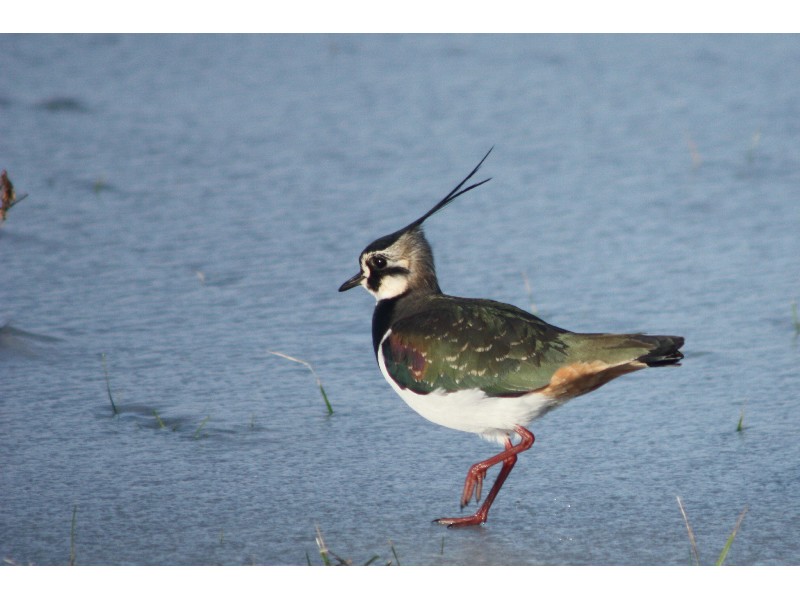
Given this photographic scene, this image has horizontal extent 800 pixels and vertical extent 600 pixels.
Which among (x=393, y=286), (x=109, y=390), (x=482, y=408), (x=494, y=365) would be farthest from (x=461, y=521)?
(x=109, y=390)

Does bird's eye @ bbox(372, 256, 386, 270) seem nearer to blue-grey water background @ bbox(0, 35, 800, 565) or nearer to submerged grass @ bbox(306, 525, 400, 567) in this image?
blue-grey water background @ bbox(0, 35, 800, 565)

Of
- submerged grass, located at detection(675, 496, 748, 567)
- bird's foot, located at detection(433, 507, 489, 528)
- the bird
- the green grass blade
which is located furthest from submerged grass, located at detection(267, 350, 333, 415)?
the green grass blade

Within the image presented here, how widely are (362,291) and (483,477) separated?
7.62ft

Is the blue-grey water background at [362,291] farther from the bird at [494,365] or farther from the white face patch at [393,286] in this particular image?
the white face patch at [393,286]

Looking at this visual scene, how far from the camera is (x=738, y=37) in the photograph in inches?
400

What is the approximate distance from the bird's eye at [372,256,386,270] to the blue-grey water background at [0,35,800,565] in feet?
2.12

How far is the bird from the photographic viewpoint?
4.41 metres

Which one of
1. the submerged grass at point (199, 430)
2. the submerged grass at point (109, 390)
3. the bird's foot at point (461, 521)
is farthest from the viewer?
the submerged grass at point (109, 390)

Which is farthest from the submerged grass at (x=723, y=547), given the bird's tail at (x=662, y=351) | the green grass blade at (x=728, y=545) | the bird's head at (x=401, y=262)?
the bird's head at (x=401, y=262)

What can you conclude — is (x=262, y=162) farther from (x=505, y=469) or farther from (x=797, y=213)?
(x=505, y=469)

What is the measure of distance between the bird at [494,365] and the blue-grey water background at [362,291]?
9.6 inches

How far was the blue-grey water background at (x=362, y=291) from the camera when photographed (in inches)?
172

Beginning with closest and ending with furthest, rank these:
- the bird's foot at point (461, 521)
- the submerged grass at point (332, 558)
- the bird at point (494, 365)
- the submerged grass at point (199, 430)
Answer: the submerged grass at point (332, 558), the bird's foot at point (461, 521), the bird at point (494, 365), the submerged grass at point (199, 430)

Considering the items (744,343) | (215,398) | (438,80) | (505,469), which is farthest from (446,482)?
(438,80)
